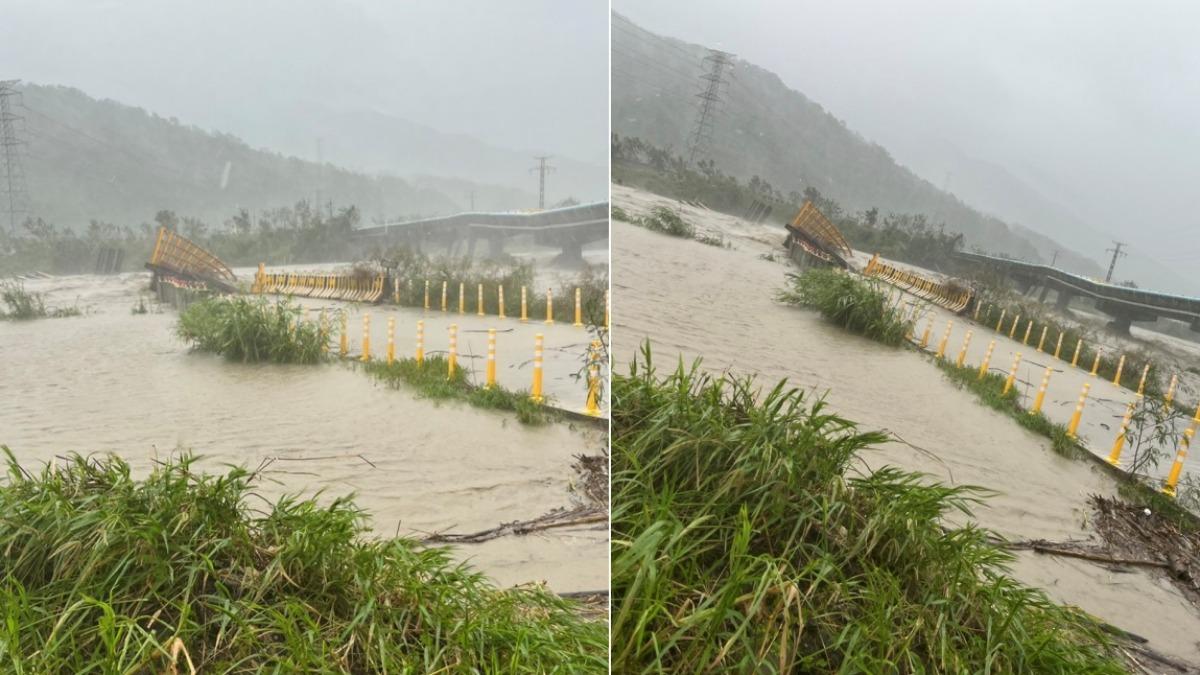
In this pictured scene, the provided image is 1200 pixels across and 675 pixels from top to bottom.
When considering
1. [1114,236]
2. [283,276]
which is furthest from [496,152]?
[1114,236]

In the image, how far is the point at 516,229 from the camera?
1.91 m

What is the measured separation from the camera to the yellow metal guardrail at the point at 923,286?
2.01 meters

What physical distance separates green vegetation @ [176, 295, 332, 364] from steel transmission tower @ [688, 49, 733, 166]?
0.91 m

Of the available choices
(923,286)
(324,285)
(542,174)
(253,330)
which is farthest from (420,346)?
(923,286)

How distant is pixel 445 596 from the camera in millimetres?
1759

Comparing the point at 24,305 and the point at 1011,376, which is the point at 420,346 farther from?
the point at 1011,376

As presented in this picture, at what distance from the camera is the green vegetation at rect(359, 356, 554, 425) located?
1.84m

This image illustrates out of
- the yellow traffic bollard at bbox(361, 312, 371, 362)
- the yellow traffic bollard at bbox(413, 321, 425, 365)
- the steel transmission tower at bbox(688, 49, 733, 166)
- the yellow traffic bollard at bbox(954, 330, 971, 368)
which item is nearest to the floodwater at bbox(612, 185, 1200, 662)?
the yellow traffic bollard at bbox(954, 330, 971, 368)

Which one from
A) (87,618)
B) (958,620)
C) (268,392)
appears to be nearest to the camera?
(87,618)

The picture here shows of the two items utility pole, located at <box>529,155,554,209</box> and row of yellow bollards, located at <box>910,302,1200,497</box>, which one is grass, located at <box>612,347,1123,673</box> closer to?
row of yellow bollards, located at <box>910,302,1200,497</box>

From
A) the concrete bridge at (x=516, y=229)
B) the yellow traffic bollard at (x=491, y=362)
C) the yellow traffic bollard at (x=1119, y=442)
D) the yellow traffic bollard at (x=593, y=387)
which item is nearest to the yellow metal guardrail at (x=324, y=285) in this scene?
the concrete bridge at (x=516, y=229)

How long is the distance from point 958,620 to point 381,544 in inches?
50.3

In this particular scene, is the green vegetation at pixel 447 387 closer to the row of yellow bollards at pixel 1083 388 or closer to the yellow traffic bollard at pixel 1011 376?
the row of yellow bollards at pixel 1083 388

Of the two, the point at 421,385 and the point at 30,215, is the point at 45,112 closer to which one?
the point at 30,215
